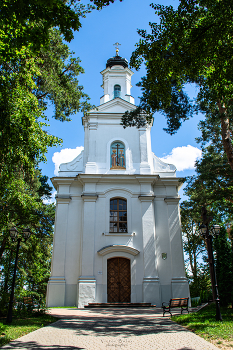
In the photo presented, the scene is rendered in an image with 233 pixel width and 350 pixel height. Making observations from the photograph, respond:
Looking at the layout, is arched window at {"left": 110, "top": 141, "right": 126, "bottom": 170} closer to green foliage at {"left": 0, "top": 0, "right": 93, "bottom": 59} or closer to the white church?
the white church

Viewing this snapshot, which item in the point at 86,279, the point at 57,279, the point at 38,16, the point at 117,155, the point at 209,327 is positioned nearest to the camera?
the point at 38,16

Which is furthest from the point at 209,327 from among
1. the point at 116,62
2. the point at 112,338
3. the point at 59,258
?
the point at 116,62

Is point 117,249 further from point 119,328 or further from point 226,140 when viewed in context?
point 226,140

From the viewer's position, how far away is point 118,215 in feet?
57.7

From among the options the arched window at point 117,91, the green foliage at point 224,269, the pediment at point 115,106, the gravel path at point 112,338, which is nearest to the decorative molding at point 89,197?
the pediment at point 115,106

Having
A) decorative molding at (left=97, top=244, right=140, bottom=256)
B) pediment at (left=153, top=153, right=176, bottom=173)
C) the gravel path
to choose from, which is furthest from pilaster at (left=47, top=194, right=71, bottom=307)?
the gravel path

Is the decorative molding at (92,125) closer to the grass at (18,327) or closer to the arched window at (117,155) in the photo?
the arched window at (117,155)

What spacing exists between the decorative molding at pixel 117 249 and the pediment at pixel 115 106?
31.5 ft

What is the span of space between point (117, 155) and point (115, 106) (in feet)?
13.1

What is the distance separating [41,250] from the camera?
17.2 m

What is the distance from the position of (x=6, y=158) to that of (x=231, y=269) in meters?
10.7

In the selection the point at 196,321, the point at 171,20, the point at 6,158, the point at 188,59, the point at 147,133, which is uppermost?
the point at 147,133

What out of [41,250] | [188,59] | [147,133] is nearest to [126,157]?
[147,133]

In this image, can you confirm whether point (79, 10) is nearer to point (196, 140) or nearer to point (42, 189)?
point (196, 140)
